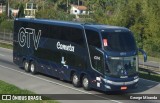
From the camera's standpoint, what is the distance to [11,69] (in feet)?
104

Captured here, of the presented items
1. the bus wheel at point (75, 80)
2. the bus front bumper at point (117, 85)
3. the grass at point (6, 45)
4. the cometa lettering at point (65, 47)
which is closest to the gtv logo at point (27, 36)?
the cometa lettering at point (65, 47)

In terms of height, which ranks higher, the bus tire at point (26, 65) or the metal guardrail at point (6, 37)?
Result: the bus tire at point (26, 65)

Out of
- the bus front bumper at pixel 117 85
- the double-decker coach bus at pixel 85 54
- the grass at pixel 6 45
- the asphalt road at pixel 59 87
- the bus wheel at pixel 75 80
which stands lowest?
the grass at pixel 6 45

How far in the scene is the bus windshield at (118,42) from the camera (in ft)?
71.8

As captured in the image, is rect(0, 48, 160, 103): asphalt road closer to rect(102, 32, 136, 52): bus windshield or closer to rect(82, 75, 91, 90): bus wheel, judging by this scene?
rect(82, 75, 91, 90): bus wheel

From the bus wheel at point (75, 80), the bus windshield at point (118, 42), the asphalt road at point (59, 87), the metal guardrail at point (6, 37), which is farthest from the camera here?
the metal guardrail at point (6, 37)

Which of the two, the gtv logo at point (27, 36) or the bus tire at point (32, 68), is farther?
the bus tire at point (32, 68)

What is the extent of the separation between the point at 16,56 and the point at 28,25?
10.4ft

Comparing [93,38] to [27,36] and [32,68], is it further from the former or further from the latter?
[27,36]

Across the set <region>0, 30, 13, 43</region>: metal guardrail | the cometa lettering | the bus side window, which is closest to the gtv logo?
the cometa lettering

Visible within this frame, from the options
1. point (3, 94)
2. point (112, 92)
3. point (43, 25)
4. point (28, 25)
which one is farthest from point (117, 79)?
point (28, 25)

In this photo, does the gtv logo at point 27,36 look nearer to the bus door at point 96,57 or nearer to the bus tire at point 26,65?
the bus tire at point 26,65

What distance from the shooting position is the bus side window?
2216 centimetres

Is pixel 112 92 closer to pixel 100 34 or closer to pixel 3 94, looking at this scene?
pixel 100 34
